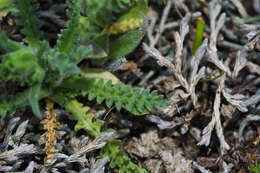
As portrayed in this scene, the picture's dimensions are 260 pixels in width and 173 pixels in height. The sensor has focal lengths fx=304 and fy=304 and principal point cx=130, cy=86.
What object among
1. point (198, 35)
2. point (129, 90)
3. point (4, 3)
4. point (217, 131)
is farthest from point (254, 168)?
point (4, 3)

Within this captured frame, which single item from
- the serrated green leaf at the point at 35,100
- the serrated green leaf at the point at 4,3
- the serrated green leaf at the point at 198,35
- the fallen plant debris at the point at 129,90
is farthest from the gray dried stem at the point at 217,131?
the serrated green leaf at the point at 4,3

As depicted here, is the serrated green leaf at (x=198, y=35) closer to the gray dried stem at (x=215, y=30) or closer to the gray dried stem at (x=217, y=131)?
the gray dried stem at (x=215, y=30)

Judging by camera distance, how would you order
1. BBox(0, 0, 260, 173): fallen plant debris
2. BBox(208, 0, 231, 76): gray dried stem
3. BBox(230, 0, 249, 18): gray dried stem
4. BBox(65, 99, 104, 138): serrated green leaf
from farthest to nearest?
BBox(230, 0, 249, 18): gray dried stem < BBox(208, 0, 231, 76): gray dried stem < BBox(65, 99, 104, 138): serrated green leaf < BBox(0, 0, 260, 173): fallen plant debris

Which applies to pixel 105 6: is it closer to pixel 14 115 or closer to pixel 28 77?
pixel 28 77

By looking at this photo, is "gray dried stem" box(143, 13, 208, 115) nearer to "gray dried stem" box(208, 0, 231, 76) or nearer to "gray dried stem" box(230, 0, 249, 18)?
"gray dried stem" box(208, 0, 231, 76)

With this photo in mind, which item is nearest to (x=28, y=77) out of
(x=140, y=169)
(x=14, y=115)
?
(x=14, y=115)

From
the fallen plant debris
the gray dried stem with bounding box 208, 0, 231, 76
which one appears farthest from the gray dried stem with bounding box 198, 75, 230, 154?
the gray dried stem with bounding box 208, 0, 231, 76

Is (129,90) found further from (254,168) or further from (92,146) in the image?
(254,168)
